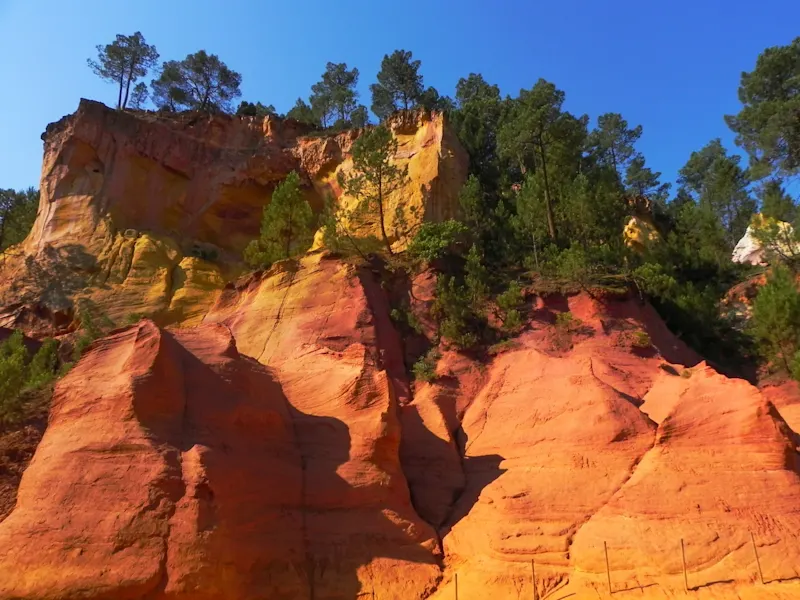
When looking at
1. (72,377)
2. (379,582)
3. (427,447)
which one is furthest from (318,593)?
(72,377)

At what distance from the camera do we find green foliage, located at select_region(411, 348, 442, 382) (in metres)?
20.8

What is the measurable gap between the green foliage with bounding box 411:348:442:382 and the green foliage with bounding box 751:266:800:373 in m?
12.8

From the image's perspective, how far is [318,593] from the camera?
13.2 meters

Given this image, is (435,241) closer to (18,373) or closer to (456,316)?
(456,316)

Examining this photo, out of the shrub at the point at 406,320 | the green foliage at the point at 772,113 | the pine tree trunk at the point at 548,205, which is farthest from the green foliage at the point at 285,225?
the green foliage at the point at 772,113

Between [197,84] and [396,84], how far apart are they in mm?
13672

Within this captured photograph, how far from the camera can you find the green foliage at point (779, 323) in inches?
951

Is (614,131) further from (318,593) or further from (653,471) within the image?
(318,593)

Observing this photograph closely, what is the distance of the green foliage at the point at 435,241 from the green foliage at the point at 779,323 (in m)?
11.8

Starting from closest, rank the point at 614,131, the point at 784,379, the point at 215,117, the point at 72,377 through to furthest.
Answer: the point at 72,377 < the point at 784,379 < the point at 215,117 < the point at 614,131

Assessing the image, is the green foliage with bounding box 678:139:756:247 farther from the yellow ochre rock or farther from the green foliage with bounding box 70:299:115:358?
the green foliage with bounding box 70:299:115:358

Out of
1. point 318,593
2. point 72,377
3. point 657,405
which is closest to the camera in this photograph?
point 318,593

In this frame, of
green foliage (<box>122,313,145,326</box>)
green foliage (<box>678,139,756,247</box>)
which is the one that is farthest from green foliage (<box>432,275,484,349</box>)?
green foliage (<box>678,139,756,247</box>)

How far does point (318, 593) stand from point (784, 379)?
18626mm
